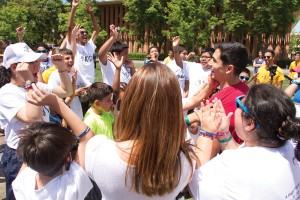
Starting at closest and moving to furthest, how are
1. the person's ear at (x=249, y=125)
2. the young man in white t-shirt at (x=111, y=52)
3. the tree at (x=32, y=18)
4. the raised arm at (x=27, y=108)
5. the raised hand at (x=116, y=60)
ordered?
the person's ear at (x=249, y=125), the raised arm at (x=27, y=108), the raised hand at (x=116, y=60), the young man in white t-shirt at (x=111, y=52), the tree at (x=32, y=18)

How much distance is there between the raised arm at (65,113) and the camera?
6.10 feet

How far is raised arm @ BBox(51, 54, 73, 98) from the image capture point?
103 inches

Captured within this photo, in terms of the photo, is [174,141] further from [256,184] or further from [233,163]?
[256,184]

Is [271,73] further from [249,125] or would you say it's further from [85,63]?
[249,125]

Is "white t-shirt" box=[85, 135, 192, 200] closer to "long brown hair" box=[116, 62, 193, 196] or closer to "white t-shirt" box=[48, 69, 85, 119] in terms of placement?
→ "long brown hair" box=[116, 62, 193, 196]

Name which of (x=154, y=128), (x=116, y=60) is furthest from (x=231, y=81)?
(x=116, y=60)

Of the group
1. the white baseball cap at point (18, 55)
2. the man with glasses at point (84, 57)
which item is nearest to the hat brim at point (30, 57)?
the white baseball cap at point (18, 55)

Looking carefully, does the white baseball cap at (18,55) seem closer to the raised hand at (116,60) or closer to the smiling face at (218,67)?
the smiling face at (218,67)

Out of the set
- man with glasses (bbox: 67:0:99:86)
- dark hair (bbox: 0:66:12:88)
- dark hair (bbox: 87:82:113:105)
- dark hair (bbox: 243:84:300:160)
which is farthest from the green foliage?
dark hair (bbox: 243:84:300:160)

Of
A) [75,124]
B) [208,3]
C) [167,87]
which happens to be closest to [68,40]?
[75,124]

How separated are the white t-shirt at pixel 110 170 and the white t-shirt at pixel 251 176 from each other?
0.11 metres

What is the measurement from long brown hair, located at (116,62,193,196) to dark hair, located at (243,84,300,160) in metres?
0.44

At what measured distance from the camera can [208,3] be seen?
32.5m

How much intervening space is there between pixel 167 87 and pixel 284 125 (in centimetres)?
63
